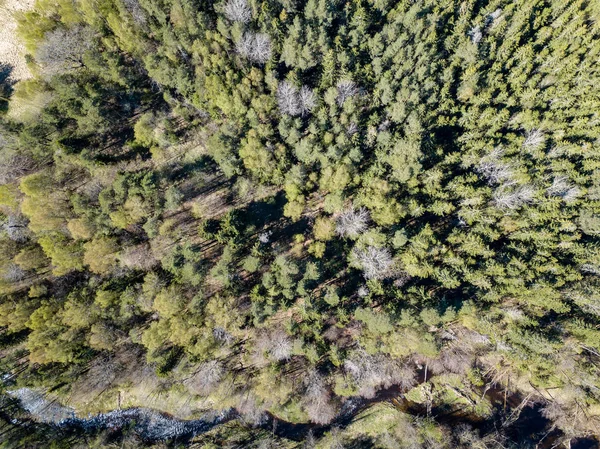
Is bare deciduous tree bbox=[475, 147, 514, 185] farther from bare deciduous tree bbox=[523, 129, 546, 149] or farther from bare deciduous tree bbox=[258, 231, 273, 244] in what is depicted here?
bare deciduous tree bbox=[258, 231, 273, 244]

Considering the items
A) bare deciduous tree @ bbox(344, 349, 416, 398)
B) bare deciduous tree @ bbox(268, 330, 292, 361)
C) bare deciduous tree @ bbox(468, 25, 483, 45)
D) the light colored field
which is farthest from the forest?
the light colored field

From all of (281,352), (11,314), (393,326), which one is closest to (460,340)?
(393,326)

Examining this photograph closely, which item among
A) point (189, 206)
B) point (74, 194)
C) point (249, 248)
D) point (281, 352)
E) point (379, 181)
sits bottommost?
point (281, 352)

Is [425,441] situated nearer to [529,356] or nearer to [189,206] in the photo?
[529,356]

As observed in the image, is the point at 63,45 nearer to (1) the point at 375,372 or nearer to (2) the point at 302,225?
(2) the point at 302,225

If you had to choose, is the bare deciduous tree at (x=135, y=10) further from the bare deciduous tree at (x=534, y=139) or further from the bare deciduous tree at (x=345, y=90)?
the bare deciduous tree at (x=534, y=139)

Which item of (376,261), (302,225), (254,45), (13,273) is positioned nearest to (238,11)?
(254,45)

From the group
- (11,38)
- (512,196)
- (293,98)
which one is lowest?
(512,196)
